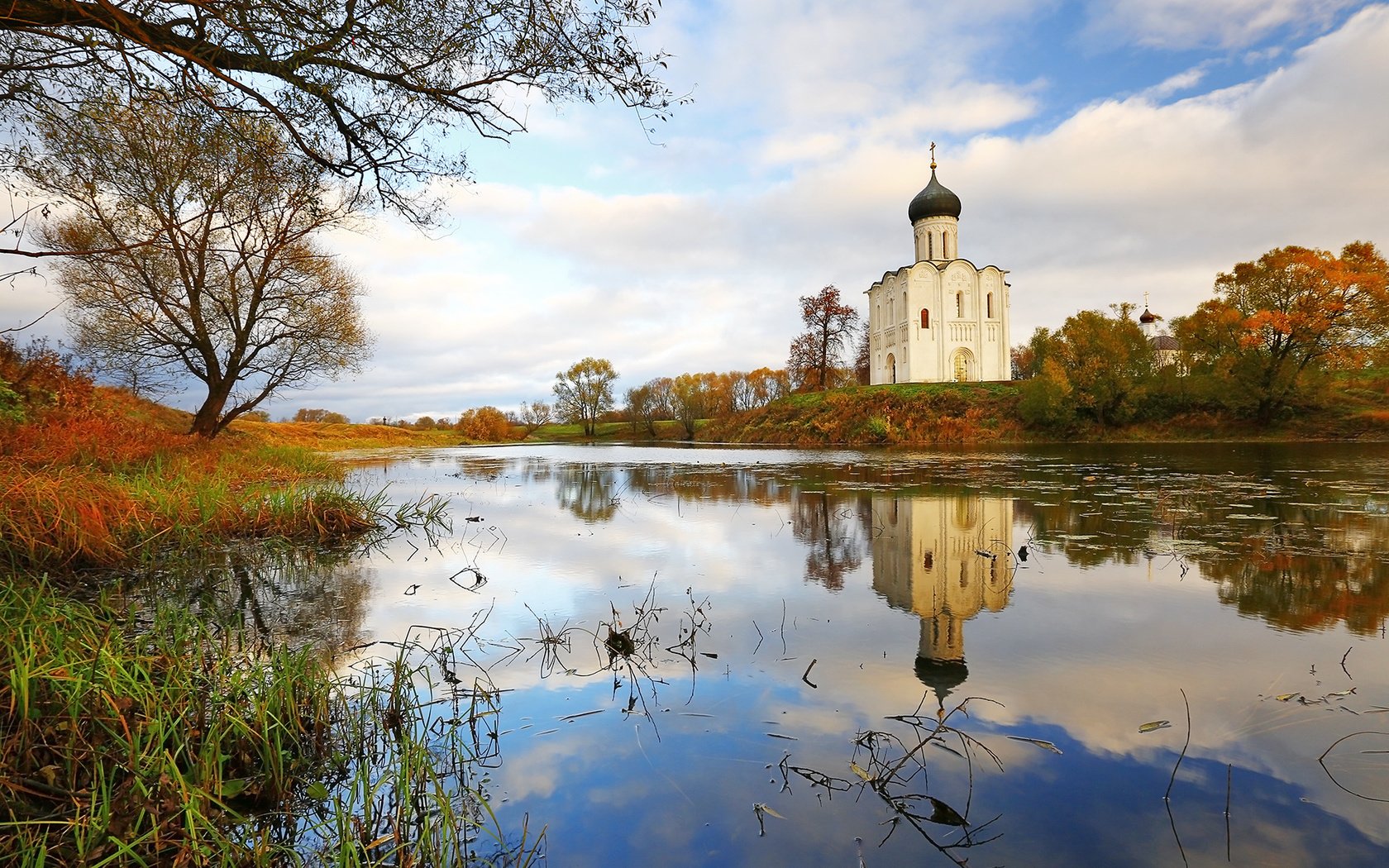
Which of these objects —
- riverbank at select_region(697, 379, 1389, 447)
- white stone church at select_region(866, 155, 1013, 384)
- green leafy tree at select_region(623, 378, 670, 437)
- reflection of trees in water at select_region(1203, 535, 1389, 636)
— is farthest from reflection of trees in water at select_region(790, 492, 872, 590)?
green leafy tree at select_region(623, 378, 670, 437)

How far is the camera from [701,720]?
345cm

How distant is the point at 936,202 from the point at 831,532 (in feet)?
164

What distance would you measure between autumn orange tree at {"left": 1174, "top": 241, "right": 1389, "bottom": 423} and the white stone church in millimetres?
20099

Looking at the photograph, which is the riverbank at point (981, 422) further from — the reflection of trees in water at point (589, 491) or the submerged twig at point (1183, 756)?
the submerged twig at point (1183, 756)

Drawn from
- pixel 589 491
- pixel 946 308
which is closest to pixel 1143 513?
pixel 589 491

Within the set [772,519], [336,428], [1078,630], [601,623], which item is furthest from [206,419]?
[336,428]

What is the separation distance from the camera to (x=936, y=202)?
170 feet

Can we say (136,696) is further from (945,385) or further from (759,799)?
(945,385)

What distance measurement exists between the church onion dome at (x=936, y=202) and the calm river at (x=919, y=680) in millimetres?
47417

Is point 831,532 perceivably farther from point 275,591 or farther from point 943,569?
point 275,591

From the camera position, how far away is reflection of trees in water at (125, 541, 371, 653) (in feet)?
15.7

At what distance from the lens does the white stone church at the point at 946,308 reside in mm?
51062

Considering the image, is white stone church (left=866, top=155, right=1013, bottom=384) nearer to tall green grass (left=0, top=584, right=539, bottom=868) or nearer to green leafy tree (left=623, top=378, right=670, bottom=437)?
green leafy tree (left=623, top=378, right=670, bottom=437)

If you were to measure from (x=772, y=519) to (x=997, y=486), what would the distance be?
19.5ft
